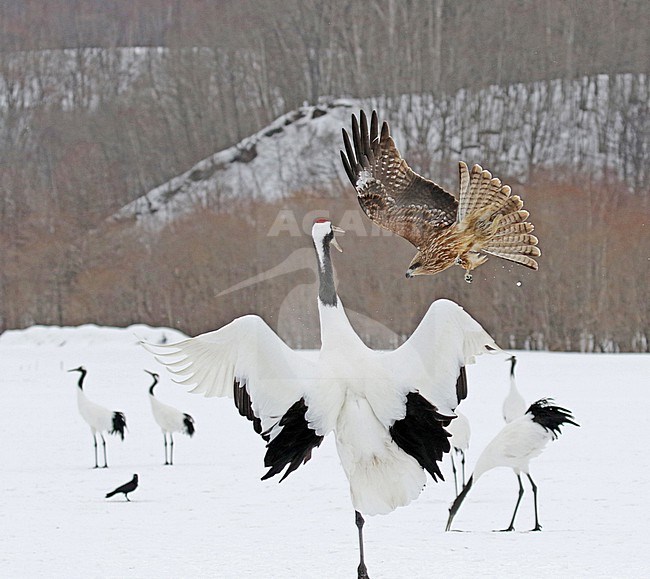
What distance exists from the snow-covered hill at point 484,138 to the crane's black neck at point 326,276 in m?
22.5

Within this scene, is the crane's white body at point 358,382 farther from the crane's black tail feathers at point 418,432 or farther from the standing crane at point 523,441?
the standing crane at point 523,441

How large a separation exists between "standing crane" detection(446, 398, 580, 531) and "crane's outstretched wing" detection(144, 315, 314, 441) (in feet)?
9.21

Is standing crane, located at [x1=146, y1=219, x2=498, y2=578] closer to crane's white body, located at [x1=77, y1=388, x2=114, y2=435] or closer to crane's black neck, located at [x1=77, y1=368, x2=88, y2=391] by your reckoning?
crane's white body, located at [x1=77, y1=388, x2=114, y2=435]

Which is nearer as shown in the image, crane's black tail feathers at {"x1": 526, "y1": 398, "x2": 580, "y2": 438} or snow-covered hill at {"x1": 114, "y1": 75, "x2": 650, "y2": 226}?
crane's black tail feathers at {"x1": 526, "y1": 398, "x2": 580, "y2": 438}

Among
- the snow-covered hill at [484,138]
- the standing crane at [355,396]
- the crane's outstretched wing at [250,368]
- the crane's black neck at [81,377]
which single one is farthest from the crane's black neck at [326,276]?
the snow-covered hill at [484,138]

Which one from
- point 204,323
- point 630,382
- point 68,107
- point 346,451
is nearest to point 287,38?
point 68,107

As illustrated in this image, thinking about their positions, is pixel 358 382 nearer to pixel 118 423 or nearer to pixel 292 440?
pixel 292 440

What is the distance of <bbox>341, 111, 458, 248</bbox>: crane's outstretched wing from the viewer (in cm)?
593

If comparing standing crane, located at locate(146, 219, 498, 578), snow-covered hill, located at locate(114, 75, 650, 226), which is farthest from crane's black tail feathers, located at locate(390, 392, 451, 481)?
snow-covered hill, located at locate(114, 75, 650, 226)

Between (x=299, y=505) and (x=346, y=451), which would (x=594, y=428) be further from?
(x=346, y=451)

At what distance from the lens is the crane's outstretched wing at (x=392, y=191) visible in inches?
234

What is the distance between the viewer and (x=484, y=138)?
2980 centimetres

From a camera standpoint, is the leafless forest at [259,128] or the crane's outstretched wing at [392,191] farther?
the leafless forest at [259,128]

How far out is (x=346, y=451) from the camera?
508 centimetres
